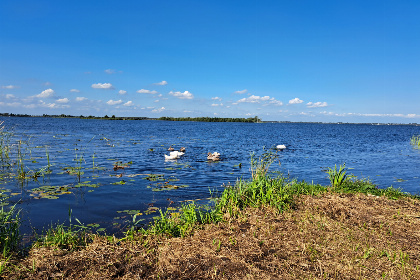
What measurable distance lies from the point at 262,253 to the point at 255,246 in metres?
0.31

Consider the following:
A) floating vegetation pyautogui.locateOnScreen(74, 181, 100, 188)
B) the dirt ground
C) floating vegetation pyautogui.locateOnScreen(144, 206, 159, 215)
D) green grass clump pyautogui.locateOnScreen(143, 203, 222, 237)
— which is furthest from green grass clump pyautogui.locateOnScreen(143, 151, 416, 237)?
floating vegetation pyautogui.locateOnScreen(74, 181, 100, 188)

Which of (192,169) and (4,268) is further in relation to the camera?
(192,169)

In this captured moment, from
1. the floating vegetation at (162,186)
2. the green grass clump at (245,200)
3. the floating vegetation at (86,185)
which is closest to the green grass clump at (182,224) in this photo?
the green grass clump at (245,200)

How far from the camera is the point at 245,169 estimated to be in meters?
17.5

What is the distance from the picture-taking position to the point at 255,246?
17.6ft

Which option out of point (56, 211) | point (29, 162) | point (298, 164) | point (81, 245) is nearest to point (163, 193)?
point (56, 211)

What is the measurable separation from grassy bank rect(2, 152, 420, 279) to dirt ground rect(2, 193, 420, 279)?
16 millimetres

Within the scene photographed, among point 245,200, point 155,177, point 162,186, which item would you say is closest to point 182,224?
point 245,200

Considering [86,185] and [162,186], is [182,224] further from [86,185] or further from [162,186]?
[86,185]

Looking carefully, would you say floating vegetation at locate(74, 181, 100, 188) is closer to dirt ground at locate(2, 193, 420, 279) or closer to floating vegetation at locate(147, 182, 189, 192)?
floating vegetation at locate(147, 182, 189, 192)

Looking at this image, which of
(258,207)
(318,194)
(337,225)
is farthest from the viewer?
(318,194)

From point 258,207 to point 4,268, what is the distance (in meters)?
5.67

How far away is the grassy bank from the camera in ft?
14.8

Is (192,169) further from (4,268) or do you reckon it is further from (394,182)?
(4,268)
